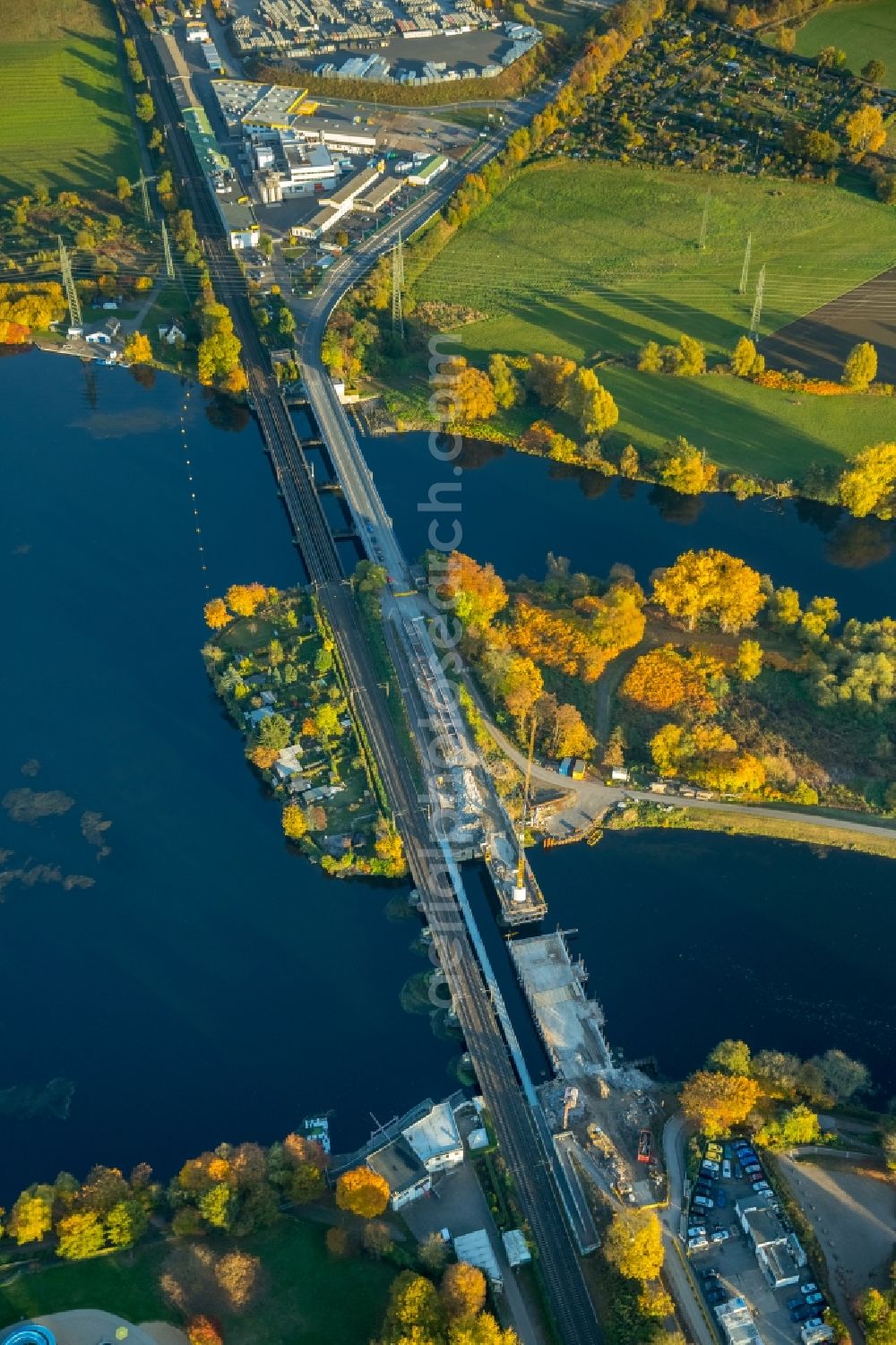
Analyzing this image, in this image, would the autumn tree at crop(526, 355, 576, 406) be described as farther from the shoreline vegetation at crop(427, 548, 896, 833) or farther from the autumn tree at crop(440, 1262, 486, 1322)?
the autumn tree at crop(440, 1262, 486, 1322)

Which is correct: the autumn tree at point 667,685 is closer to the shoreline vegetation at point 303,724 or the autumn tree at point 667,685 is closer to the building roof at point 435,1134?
the shoreline vegetation at point 303,724

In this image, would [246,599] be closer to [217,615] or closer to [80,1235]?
[217,615]

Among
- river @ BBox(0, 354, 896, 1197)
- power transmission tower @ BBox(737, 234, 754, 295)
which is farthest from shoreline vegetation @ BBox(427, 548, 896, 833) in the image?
power transmission tower @ BBox(737, 234, 754, 295)

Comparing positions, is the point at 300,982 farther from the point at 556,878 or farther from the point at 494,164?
the point at 494,164

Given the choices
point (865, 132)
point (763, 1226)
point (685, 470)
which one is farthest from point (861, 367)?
point (763, 1226)

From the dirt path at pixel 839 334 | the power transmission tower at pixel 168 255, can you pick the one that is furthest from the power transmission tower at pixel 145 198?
the dirt path at pixel 839 334

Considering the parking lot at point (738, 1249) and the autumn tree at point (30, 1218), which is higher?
the autumn tree at point (30, 1218)

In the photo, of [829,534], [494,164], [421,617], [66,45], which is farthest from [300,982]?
[66,45]
